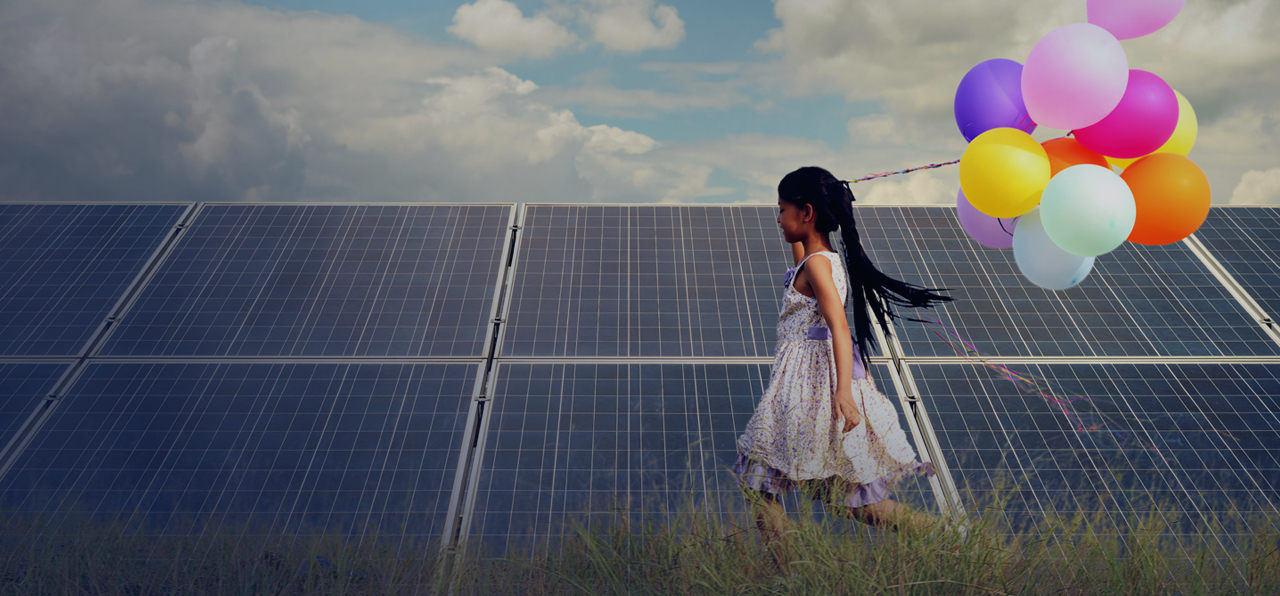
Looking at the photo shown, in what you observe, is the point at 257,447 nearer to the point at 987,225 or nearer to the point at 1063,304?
the point at 987,225

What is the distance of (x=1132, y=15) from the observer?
3.61 metres

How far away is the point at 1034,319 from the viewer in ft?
17.0

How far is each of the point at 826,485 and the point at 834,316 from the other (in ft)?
2.36

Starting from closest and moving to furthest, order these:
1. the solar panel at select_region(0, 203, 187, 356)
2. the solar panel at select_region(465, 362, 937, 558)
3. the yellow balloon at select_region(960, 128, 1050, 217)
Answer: the yellow balloon at select_region(960, 128, 1050, 217), the solar panel at select_region(465, 362, 937, 558), the solar panel at select_region(0, 203, 187, 356)

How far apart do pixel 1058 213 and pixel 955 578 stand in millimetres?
1707

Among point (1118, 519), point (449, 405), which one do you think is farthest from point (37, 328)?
point (1118, 519)

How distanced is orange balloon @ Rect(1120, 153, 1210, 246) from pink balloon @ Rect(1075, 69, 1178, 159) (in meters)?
0.11

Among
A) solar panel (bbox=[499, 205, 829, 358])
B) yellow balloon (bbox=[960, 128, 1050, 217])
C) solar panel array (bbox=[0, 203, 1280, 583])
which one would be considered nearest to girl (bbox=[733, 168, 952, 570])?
yellow balloon (bbox=[960, 128, 1050, 217])

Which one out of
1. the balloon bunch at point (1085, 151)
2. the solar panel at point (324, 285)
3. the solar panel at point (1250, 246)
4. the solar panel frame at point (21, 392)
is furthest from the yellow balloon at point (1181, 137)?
the solar panel frame at point (21, 392)

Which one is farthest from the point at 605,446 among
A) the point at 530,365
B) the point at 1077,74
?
the point at 1077,74

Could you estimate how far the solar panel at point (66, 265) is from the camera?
5.12 metres

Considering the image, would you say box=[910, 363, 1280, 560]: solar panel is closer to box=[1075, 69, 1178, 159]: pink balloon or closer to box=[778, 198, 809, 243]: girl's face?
box=[1075, 69, 1178, 159]: pink balloon

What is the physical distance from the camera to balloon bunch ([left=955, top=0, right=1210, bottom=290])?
336 cm

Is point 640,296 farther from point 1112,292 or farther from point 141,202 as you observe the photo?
point 141,202
